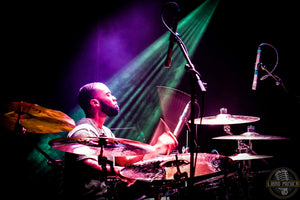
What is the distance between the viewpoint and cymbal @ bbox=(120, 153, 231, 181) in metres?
1.48

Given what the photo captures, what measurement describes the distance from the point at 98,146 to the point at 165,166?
573 millimetres

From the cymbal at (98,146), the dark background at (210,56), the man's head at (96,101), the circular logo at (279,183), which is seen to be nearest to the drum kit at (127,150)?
the cymbal at (98,146)

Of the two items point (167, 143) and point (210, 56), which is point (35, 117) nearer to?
point (167, 143)

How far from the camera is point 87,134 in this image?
1900mm

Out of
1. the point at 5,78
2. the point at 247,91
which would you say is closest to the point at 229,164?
the point at 247,91

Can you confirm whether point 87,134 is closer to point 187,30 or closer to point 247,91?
point 247,91

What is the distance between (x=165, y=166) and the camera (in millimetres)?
1602

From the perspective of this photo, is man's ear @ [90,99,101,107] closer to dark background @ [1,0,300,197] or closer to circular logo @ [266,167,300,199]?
dark background @ [1,0,300,197]

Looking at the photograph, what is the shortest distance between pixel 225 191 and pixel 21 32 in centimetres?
439

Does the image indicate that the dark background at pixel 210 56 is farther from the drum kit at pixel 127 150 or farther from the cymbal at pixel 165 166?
the cymbal at pixel 165 166

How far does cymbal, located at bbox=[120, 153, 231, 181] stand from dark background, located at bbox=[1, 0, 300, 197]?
298cm

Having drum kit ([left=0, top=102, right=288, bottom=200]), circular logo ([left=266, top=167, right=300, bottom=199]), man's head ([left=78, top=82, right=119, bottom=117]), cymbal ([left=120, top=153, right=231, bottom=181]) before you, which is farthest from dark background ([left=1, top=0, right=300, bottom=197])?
cymbal ([left=120, top=153, right=231, bottom=181])

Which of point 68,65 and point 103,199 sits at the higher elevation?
point 68,65

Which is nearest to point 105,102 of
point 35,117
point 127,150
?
point 35,117
